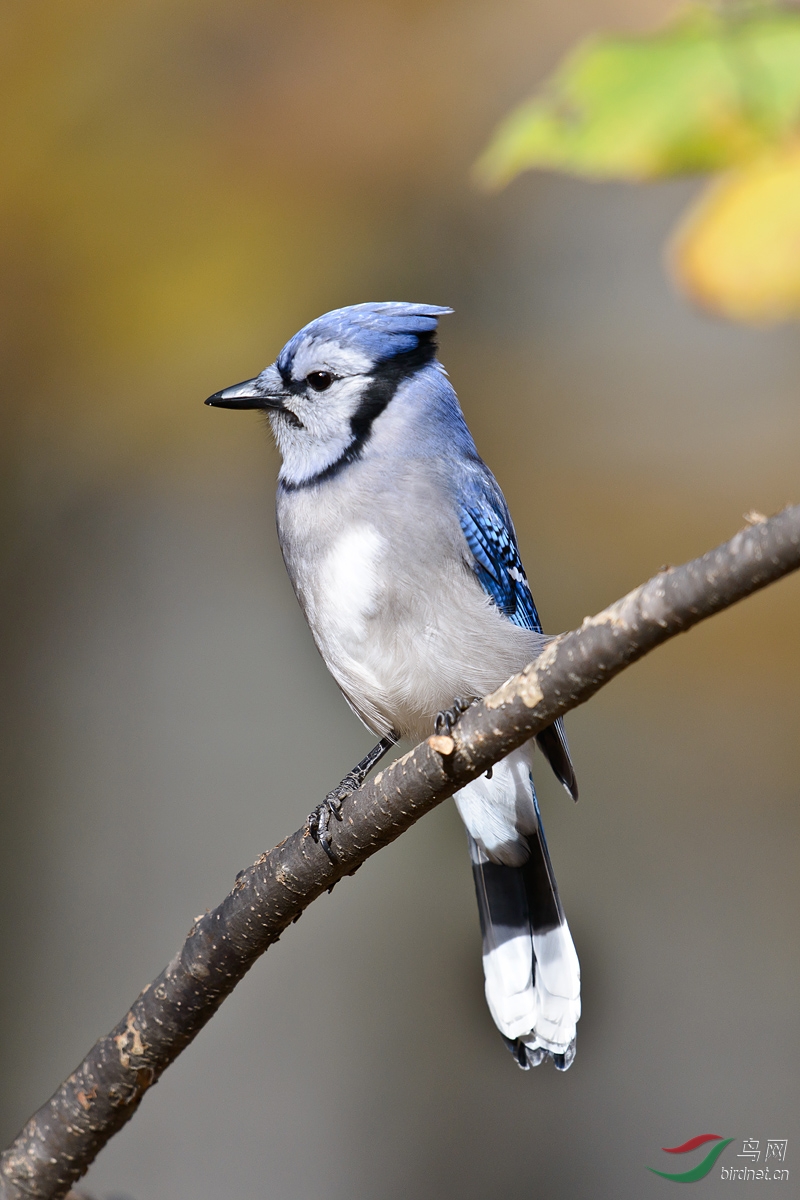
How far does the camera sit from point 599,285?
2.21 metres

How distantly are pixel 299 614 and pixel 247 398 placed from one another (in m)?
0.89

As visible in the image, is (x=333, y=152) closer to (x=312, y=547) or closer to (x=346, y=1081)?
(x=312, y=547)

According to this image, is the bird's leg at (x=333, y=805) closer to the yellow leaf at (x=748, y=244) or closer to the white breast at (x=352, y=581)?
the white breast at (x=352, y=581)

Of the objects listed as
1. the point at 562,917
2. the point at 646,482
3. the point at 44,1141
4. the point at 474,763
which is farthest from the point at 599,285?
the point at 44,1141

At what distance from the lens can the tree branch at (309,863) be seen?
0.71m

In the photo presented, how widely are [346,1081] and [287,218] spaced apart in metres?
1.81

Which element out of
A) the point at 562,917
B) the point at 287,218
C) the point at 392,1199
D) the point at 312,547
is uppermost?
the point at 287,218

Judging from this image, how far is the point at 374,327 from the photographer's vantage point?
1324mm

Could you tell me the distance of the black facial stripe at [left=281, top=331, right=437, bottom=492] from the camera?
1.34 meters

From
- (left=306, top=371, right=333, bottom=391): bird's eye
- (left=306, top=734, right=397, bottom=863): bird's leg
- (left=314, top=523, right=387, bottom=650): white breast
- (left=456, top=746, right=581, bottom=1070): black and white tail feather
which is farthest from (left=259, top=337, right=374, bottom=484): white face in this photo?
(left=456, top=746, right=581, bottom=1070): black and white tail feather

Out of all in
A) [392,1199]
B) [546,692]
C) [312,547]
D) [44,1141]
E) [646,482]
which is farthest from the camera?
[646,482]

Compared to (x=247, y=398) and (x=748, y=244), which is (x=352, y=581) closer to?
(x=247, y=398)

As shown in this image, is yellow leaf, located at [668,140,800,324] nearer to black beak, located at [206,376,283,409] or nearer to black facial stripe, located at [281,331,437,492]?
black facial stripe, located at [281,331,437,492]

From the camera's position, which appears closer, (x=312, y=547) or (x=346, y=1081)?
(x=312, y=547)
